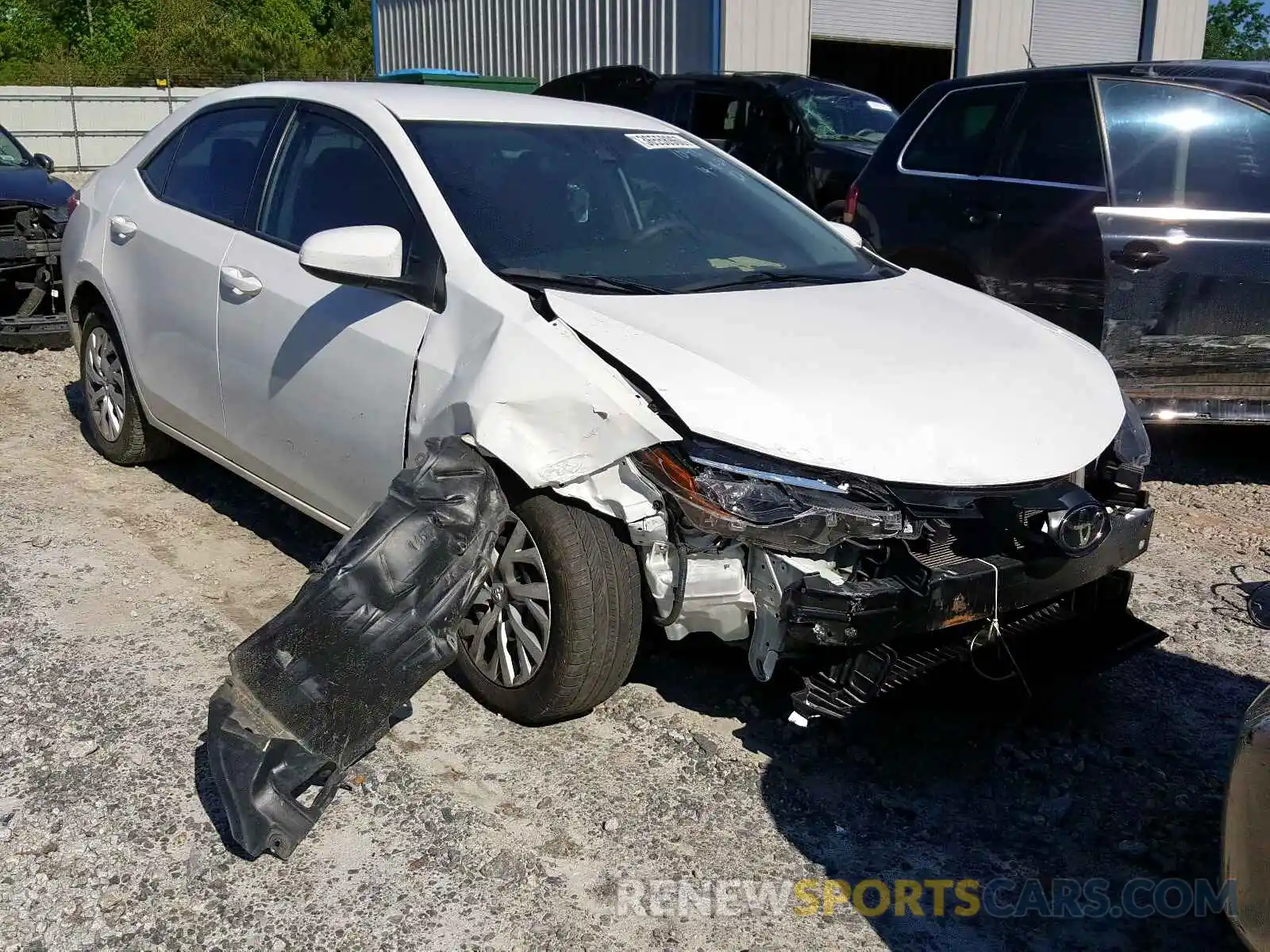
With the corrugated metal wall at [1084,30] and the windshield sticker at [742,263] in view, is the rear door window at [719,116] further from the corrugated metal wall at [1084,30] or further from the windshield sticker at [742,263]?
the corrugated metal wall at [1084,30]

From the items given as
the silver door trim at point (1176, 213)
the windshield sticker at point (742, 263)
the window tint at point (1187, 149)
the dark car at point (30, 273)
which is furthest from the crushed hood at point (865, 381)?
the dark car at point (30, 273)

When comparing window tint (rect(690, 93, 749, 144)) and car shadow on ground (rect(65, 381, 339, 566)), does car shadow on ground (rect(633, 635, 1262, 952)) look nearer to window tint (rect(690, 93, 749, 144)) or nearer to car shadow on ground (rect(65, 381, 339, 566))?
car shadow on ground (rect(65, 381, 339, 566))

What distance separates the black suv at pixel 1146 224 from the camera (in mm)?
5227

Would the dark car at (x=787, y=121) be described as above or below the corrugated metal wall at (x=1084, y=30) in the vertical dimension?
below

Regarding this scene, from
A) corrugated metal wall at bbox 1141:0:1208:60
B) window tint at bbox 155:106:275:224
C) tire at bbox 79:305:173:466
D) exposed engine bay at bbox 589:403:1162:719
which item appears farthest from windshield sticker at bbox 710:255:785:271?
corrugated metal wall at bbox 1141:0:1208:60

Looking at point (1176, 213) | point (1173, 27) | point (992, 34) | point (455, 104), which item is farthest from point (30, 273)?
point (1173, 27)

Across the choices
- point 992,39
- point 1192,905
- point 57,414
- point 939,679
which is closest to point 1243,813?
point 1192,905

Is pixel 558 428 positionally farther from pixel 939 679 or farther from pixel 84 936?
pixel 84 936

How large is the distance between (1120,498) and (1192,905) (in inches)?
42.8

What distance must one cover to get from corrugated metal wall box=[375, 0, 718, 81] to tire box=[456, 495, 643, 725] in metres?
13.5

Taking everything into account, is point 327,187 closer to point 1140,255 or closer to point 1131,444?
point 1131,444

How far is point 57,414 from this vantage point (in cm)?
658

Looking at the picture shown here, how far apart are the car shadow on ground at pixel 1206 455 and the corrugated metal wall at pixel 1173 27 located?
1556 cm

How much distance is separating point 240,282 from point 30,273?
472 centimetres
